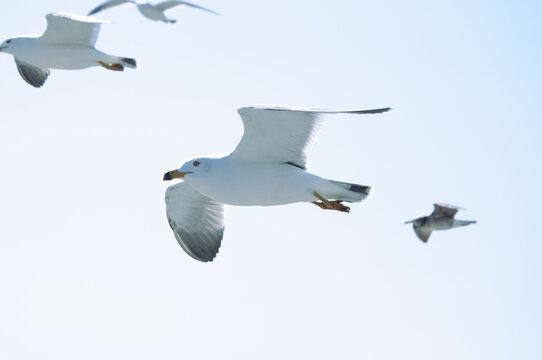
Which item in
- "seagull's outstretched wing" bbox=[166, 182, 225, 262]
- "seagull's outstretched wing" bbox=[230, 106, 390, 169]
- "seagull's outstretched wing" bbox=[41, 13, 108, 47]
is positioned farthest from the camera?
"seagull's outstretched wing" bbox=[41, 13, 108, 47]

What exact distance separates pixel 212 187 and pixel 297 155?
118 cm

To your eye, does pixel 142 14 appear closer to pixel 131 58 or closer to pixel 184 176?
pixel 131 58

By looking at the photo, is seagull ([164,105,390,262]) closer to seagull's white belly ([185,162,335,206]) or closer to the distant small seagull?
seagull's white belly ([185,162,335,206])

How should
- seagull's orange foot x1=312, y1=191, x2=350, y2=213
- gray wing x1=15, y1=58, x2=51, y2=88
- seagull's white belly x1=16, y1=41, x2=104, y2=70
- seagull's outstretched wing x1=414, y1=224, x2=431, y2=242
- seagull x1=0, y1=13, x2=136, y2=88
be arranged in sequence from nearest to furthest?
Answer: 1. seagull's outstretched wing x1=414, y1=224, x2=431, y2=242
2. seagull's orange foot x1=312, y1=191, x2=350, y2=213
3. seagull x1=0, y1=13, x2=136, y2=88
4. seagull's white belly x1=16, y1=41, x2=104, y2=70
5. gray wing x1=15, y1=58, x2=51, y2=88

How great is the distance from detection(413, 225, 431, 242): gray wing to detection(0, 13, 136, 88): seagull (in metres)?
7.48

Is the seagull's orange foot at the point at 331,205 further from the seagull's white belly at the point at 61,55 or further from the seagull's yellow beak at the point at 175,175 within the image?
the seagull's white belly at the point at 61,55

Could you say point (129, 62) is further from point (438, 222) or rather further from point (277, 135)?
point (438, 222)

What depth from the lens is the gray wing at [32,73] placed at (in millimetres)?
17000

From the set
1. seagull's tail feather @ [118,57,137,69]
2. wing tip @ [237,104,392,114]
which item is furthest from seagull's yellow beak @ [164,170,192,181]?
seagull's tail feather @ [118,57,137,69]

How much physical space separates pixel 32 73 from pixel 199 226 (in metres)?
6.21

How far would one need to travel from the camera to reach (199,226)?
1303cm

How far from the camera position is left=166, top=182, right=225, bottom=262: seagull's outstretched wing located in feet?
42.4

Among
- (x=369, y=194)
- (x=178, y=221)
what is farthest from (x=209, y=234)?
(x=369, y=194)

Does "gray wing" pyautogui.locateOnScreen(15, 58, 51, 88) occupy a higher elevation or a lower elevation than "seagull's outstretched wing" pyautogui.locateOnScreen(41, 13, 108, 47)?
lower
